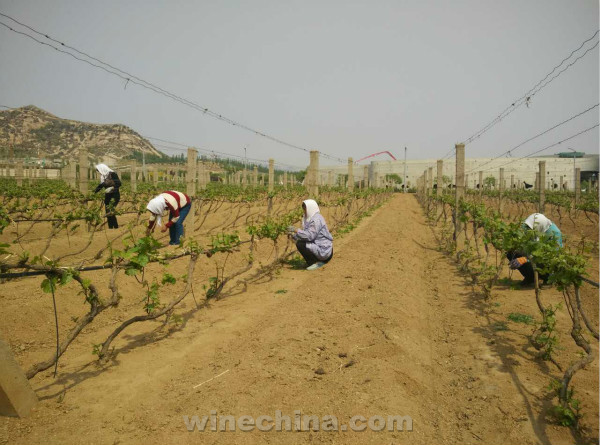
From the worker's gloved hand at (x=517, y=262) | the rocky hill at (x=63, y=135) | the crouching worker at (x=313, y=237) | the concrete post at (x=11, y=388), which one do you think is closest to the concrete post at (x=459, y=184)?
the worker's gloved hand at (x=517, y=262)

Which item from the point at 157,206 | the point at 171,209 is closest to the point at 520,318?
the point at 157,206

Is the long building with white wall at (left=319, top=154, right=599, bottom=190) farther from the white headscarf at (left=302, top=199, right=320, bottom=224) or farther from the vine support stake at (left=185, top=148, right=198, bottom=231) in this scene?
the white headscarf at (left=302, top=199, right=320, bottom=224)

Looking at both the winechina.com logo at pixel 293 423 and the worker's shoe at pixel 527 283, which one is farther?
the worker's shoe at pixel 527 283

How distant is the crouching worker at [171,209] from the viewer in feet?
23.8

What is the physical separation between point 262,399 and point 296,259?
208 inches

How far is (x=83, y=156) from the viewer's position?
9.92 m

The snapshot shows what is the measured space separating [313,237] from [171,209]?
308cm

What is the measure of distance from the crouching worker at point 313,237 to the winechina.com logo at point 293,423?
435cm

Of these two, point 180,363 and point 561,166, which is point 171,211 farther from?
point 561,166

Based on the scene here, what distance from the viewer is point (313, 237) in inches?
268

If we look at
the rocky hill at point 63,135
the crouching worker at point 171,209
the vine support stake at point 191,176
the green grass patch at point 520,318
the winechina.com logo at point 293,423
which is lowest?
the winechina.com logo at point 293,423

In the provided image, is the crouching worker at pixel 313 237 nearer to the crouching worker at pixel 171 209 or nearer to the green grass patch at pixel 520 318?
the crouching worker at pixel 171 209

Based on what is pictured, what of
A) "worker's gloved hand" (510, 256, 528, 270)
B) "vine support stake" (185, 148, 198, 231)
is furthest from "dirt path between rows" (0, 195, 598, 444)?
"vine support stake" (185, 148, 198, 231)

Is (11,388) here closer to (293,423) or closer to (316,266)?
(293,423)
